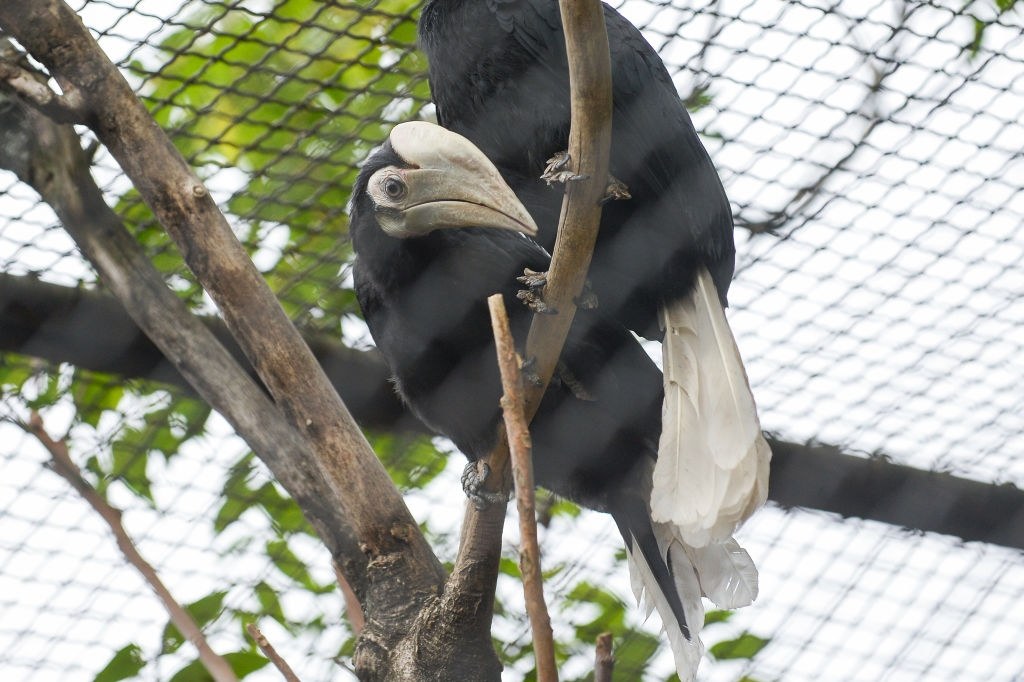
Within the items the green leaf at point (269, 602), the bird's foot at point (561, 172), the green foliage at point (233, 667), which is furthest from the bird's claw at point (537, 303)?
the green leaf at point (269, 602)

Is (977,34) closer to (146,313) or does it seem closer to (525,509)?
(146,313)

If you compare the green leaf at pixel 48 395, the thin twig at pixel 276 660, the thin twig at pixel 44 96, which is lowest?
the green leaf at pixel 48 395

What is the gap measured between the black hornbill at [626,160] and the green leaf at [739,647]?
0.71m

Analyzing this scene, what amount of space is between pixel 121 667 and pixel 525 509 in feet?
3.49

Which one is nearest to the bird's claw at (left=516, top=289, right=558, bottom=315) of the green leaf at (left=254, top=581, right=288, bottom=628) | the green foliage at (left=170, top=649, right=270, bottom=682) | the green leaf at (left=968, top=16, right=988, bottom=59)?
the green foliage at (left=170, top=649, right=270, bottom=682)

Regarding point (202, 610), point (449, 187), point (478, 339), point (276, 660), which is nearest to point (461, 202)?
point (449, 187)

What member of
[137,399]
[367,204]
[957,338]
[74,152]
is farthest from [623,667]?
[74,152]

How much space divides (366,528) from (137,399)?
772 mm

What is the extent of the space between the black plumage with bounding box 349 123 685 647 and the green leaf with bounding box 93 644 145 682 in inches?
20.1

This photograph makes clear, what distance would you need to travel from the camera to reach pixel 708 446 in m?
1.40

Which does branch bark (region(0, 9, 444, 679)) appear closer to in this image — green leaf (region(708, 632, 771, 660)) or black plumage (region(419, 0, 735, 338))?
black plumage (region(419, 0, 735, 338))

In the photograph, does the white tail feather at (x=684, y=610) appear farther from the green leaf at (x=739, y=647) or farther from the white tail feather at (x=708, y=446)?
the green leaf at (x=739, y=647)

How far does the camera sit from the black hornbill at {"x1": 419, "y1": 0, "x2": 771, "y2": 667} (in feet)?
5.10

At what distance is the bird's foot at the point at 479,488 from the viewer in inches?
50.3
